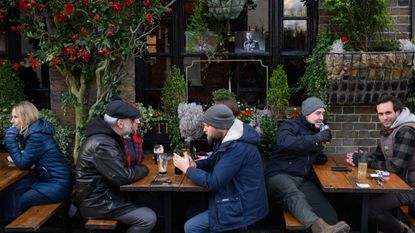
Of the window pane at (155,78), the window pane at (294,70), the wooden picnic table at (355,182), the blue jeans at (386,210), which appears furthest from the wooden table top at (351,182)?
the window pane at (155,78)

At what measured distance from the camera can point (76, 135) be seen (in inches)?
253

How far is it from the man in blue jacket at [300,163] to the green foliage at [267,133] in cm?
55

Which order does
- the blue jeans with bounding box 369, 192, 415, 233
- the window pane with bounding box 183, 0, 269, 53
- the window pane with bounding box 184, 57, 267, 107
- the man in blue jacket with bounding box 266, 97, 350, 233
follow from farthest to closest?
the window pane with bounding box 184, 57, 267, 107
the window pane with bounding box 183, 0, 269, 53
the blue jeans with bounding box 369, 192, 415, 233
the man in blue jacket with bounding box 266, 97, 350, 233

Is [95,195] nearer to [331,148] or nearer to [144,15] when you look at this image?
[144,15]

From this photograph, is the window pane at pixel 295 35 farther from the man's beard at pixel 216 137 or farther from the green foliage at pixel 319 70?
the man's beard at pixel 216 137

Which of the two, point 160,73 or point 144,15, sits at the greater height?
point 144,15

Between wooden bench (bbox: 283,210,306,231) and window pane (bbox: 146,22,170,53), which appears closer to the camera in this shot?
wooden bench (bbox: 283,210,306,231)

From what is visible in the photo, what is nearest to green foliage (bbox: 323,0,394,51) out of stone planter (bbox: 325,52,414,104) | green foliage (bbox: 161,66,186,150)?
stone planter (bbox: 325,52,414,104)

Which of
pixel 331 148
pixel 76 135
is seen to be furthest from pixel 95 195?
pixel 331 148

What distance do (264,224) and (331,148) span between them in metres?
1.24

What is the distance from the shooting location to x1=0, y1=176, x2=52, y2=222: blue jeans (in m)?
5.59

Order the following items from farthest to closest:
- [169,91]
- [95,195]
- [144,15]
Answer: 1. [169,91]
2. [144,15]
3. [95,195]

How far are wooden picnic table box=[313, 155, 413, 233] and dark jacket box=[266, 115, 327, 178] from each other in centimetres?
15

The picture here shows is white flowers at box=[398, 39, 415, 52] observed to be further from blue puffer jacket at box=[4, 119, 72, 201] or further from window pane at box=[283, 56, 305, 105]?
blue puffer jacket at box=[4, 119, 72, 201]
